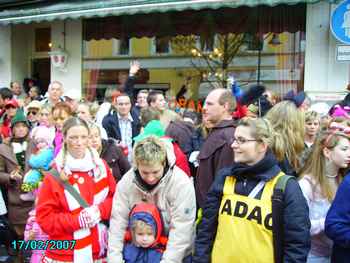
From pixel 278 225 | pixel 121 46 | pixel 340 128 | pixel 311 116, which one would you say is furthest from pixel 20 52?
pixel 278 225

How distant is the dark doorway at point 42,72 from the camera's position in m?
11.3

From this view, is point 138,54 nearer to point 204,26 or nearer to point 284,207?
point 204,26

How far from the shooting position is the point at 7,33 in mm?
11195

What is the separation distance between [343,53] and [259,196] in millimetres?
5280

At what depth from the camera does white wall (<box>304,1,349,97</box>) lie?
7.72 m

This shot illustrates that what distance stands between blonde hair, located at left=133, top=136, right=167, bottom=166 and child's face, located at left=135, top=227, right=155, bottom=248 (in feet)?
1.56

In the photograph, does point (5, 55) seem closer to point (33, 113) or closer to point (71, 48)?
point (71, 48)

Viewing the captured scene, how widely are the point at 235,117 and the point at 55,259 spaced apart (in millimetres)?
2068

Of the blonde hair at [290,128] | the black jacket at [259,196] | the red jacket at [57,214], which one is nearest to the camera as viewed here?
the black jacket at [259,196]

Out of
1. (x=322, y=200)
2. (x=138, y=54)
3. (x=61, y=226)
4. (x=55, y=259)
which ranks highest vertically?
(x=138, y=54)

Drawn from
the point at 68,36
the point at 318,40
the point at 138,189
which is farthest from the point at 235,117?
the point at 68,36

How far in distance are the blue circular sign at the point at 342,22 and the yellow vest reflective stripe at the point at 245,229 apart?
16.7 ft

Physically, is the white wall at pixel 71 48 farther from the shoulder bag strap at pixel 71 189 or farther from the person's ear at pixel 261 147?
the person's ear at pixel 261 147
